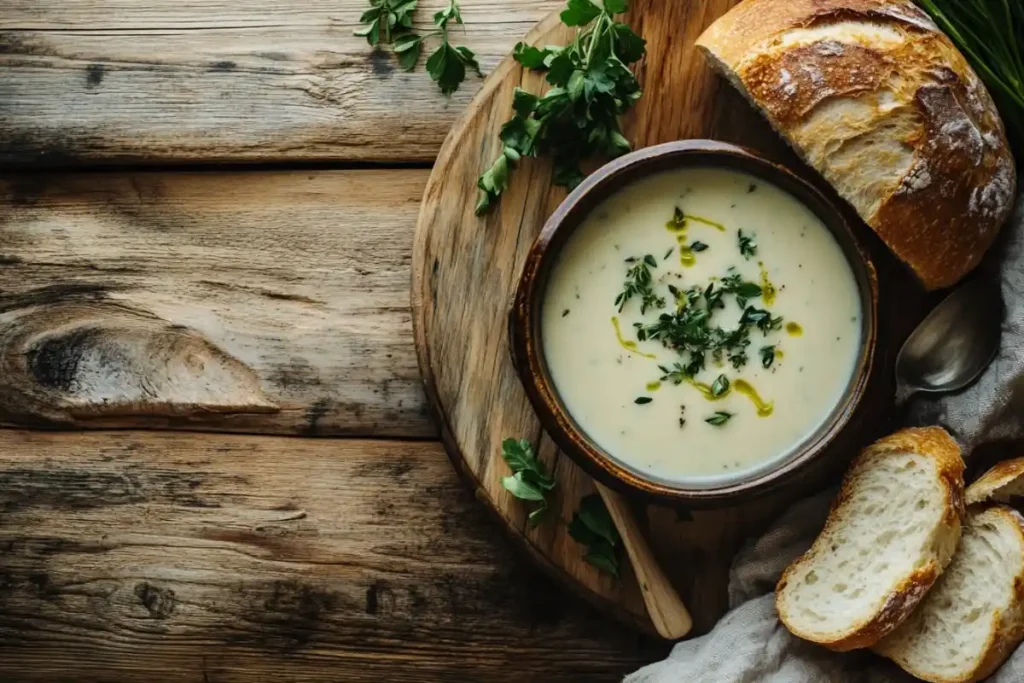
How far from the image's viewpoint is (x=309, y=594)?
7.84 ft

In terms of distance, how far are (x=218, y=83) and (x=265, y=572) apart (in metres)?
1.14

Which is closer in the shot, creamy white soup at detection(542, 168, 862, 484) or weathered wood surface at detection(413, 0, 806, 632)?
creamy white soup at detection(542, 168, 862, 484)

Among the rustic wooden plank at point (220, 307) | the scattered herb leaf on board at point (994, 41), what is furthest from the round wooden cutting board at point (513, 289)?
the scattered herb leaf on board at point (994, 41)

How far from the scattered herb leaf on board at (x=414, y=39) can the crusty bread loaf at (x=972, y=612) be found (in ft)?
4.55

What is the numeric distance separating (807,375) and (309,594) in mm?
1213

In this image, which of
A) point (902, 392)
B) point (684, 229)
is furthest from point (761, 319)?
Answer: point (902, 392)

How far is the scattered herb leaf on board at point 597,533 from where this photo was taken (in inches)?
82.1

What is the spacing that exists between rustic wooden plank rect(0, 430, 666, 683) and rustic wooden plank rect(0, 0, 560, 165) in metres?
0.69

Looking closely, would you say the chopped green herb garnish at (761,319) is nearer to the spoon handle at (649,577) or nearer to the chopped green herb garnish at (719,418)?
the chopped green herb garnish at (719,418)

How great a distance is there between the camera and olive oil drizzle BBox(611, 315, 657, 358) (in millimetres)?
1983

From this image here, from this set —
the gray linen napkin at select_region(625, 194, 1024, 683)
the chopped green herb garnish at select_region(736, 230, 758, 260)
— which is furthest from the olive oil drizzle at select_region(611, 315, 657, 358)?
the gray linen napkin at select_region(625, 194, 1024, 683)

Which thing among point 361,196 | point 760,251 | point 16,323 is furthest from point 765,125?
point 16,323

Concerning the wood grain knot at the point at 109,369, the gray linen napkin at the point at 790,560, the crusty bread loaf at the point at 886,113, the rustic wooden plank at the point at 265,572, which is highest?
the crusty bread loaf at the point at 886,113

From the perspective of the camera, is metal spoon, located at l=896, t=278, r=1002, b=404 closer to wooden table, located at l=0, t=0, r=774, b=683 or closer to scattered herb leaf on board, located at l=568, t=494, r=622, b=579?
scattered herb leaf on board, located at l=568, t=494, r=622, b=579
